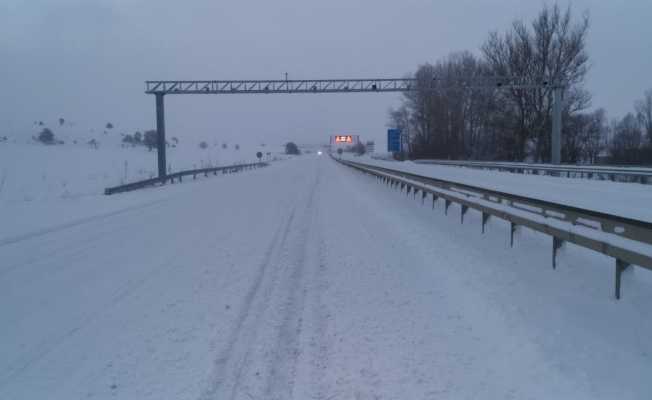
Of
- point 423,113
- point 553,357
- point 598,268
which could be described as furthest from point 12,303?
point 423,113

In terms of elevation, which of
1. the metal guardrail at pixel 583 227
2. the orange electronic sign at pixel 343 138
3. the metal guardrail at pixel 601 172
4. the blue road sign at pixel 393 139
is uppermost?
the orange electronic sign at pixel 343 138

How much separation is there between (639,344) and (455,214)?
10.6m

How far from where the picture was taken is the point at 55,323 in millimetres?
6375

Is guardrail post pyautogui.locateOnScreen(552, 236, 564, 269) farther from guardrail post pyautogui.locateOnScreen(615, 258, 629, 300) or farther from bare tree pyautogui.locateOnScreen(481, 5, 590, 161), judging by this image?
bare tree pyautogui.locateOnScreen(481, 5, 590, 161)

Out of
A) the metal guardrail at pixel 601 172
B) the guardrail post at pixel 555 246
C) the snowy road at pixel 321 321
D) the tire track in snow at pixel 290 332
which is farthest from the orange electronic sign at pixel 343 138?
the guardrail post at pixel 555 246

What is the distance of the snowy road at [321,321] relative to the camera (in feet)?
15.3

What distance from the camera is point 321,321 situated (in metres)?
6.31

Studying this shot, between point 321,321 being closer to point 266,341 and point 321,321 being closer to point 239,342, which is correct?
point 266,341

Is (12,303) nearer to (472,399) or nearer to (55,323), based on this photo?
(55,323)

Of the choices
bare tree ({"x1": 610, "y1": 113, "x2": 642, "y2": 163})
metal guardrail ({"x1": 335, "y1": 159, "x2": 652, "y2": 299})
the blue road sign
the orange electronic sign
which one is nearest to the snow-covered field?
metal guardrail ({"x1": 335, "y1": 159, "x2": 652, "y2": 299})

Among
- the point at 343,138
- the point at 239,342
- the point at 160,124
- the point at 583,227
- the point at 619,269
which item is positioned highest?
the point at 343,138

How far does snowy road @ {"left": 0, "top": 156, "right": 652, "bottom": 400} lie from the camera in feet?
15.3

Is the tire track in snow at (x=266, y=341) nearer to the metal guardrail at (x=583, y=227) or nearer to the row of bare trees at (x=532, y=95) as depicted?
the metal guardrail at (x=583, y=227)

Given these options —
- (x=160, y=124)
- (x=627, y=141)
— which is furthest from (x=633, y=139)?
(x=160, y=124)
